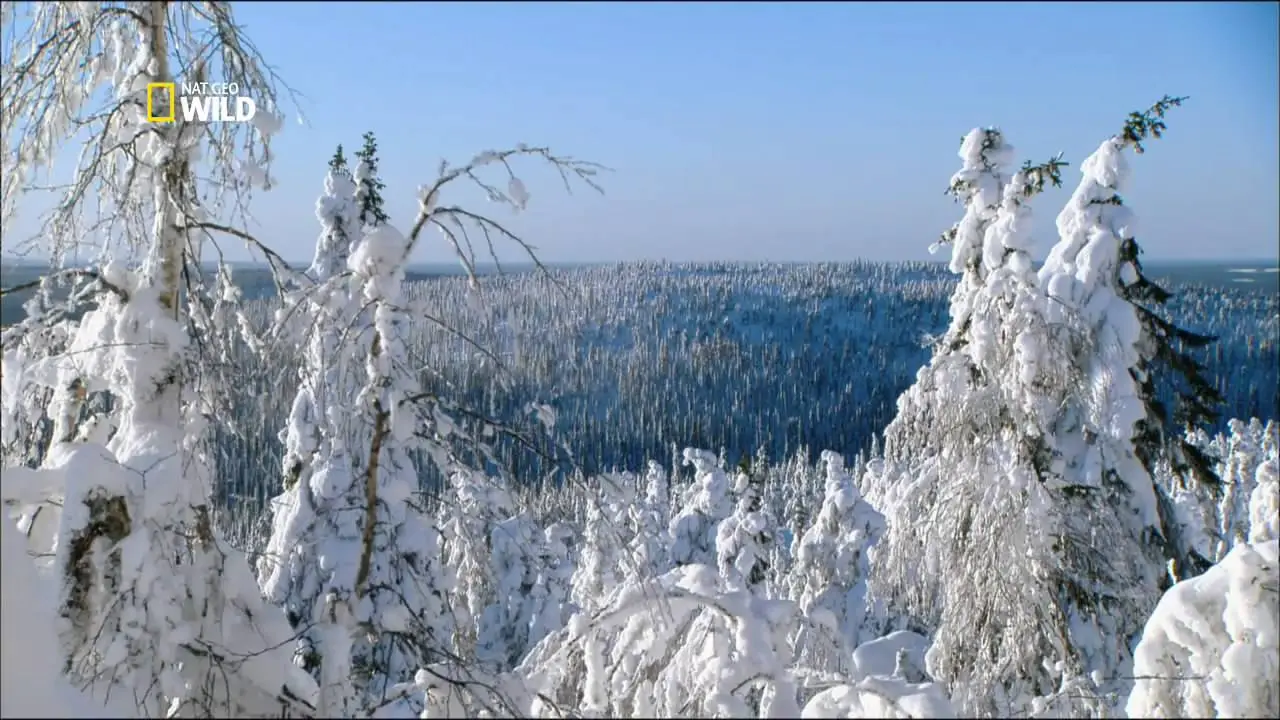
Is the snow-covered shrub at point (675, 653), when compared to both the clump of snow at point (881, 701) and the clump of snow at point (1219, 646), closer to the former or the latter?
the clump of snow at point (881, 701)

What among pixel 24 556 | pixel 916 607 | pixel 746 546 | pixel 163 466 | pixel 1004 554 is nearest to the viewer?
pixel 24 556

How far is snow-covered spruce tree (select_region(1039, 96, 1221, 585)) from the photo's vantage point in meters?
8.55

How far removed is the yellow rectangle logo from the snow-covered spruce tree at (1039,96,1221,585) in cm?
789

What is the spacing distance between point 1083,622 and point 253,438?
27.4 ft

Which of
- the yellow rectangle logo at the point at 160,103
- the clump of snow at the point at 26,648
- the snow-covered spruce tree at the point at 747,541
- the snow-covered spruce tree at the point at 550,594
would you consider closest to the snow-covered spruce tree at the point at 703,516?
the snow-covered spruce tree at the point at 550,594

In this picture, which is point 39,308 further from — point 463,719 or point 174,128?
point 463,719

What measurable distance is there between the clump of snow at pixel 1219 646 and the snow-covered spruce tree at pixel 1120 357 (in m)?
4.95

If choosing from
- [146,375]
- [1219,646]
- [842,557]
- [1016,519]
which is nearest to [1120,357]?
[1016,519]

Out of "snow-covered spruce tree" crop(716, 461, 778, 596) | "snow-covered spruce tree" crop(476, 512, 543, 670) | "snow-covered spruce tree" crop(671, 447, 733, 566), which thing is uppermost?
"snow-covered spruce tree" crop(716, 461, 778, 596)

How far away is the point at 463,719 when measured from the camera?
3.49 meters

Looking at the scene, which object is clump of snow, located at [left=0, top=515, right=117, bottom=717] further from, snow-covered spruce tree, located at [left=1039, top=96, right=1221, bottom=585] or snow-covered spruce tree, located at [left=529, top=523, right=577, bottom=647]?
snow-covered spruce tree, located at [left=529, top=523, right=577, bottom=647]

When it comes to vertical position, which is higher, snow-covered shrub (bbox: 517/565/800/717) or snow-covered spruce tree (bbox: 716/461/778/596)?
snow-covered shrub (bbox: 517/565/800/717)

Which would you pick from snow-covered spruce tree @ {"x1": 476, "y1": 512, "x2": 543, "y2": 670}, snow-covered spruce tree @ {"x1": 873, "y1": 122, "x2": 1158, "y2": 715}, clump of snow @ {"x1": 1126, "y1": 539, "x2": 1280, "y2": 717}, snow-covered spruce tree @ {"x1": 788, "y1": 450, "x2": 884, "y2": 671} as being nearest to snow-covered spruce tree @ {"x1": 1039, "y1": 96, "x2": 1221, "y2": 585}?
snow-covered spruce tree @ {"x1": 873, "y1": 122, "x2": 1158, "y2": 715}

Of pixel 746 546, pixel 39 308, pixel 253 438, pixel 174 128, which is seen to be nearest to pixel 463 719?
pixel 253 438
